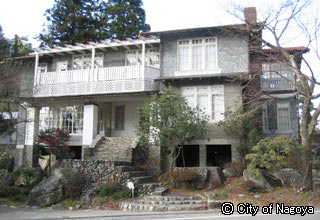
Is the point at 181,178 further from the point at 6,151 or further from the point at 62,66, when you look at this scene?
the point at 6,151

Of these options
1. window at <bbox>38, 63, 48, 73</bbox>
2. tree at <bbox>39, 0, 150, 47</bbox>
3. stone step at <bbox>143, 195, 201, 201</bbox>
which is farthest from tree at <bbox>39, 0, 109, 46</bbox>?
stone step at <bbox>143, 195, 201, 201</bbox>

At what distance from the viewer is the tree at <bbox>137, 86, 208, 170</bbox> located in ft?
59.2

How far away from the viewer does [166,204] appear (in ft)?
47.2

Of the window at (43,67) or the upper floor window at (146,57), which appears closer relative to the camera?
the upper floor window at (146,57)

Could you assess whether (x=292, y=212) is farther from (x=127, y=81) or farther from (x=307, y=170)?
(x=127, y=81)

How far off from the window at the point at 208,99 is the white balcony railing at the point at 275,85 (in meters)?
4.09

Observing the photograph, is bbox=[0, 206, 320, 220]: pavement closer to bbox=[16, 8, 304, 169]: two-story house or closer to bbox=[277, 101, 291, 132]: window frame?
bbox=[16, 8, 304, 169]: two-story house

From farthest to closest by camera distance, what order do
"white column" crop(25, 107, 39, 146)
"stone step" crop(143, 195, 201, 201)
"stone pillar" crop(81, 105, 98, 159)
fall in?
1. "white column" crop(25, 107, 39, 146)
2. "stone pillar" crop(81, 105, 98, 159)
3. "stone step" crop(143, 195, 201, 201)

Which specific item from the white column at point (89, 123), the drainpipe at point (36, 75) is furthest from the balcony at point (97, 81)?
the white column at point (89, 123)

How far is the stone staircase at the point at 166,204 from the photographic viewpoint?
1388 centimetres

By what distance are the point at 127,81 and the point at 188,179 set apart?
7.28 metres

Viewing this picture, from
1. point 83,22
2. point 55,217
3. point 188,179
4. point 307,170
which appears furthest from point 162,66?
point 83,22

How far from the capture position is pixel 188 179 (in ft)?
56.7

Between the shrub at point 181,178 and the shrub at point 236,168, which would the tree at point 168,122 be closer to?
the shrub at point 181,178
